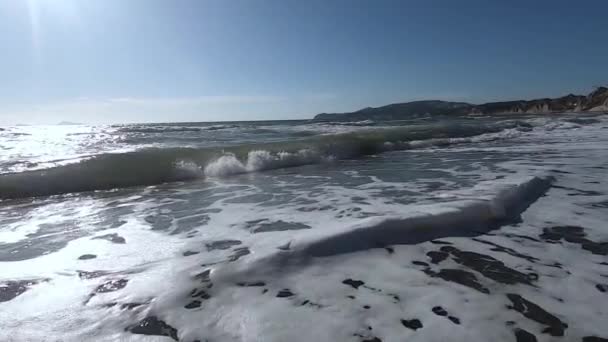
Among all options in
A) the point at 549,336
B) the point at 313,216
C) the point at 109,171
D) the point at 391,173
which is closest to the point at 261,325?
the point at 549,336

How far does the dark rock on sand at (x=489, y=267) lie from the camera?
3.18 meters

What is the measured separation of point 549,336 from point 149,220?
17.0 feet

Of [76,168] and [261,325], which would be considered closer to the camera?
[261,325]

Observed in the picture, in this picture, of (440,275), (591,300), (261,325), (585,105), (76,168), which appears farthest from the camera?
(585,105)

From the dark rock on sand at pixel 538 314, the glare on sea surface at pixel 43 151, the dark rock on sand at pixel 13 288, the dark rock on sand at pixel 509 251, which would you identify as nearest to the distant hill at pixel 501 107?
the glare on sea surface at pixel 43 151

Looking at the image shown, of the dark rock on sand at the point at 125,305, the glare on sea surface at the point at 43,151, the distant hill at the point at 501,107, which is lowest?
the dark rock on sand at the point at 125,305

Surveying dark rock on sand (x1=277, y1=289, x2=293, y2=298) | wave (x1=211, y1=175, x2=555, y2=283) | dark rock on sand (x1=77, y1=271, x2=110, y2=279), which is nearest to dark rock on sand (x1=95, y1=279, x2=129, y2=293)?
dark rock on sand (x1=77, y1=271, x2=110, y2=279)

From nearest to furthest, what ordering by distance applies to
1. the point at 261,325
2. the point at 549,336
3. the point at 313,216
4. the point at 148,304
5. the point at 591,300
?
the point at 549,336 → the point at 261,325 → the point at 591,300 → the point at 148,304 → the point at 313,216

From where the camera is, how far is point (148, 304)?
9.80 ft

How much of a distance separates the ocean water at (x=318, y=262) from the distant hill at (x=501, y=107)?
58.0 m

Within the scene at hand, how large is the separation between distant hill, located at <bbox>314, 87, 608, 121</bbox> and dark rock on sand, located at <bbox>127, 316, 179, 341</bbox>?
2453 inches

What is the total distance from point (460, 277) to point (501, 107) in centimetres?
8427

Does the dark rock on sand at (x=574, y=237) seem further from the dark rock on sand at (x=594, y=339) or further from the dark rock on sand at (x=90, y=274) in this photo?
the dark rock on sand at (x=90, y=274)

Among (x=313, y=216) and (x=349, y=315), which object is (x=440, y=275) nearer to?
(x=349, y=315)
